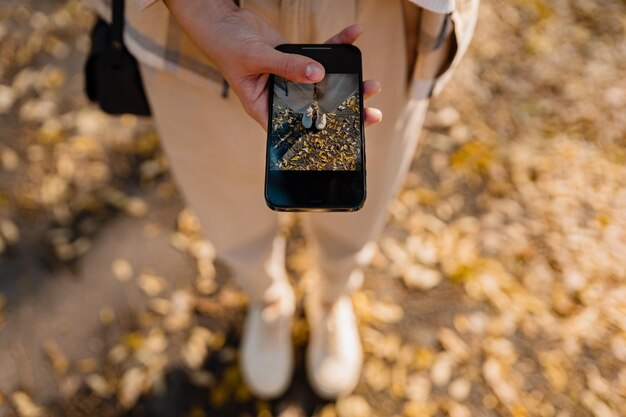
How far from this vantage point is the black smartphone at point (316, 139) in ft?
3.16

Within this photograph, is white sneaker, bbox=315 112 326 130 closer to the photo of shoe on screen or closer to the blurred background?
the photo of shoe on screen

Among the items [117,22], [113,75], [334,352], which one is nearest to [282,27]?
[117,22]

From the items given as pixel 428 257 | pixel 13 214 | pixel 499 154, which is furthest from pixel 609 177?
pixel 13 214

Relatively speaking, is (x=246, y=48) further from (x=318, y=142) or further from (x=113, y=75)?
(x=113, y=75)

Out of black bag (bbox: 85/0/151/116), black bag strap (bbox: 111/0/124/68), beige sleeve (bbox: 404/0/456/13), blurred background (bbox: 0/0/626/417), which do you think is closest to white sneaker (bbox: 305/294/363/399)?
blurred background (bbox: 0/0/626/417)

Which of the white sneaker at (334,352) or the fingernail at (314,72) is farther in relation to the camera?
the white sneaker at (334,352)

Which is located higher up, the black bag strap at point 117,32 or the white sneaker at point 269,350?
the black bag strap at point 117,32

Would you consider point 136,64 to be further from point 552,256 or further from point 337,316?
point 552,256

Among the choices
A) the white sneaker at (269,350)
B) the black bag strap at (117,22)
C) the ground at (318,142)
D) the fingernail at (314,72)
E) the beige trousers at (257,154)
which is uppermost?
the fingernail at (314,72)

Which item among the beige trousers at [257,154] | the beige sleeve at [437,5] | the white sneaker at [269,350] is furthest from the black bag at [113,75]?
the white sneaker at [269,350]

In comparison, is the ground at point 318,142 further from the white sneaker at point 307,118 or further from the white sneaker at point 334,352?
the white sneaker at point 334,352

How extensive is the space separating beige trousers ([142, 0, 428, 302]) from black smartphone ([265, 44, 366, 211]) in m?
0.09

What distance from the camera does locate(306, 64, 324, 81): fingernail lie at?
0.89 metres

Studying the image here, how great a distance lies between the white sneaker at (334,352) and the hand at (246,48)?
3.40 ft
